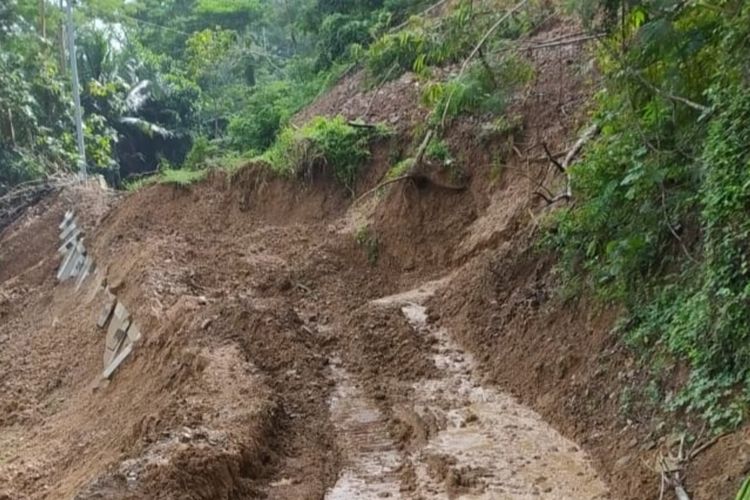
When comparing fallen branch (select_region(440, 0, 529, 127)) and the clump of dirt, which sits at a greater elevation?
the clump of dirt

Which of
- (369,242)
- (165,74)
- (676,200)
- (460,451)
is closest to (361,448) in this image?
(460,451)

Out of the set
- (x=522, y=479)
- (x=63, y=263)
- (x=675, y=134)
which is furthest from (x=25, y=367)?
(x=675, y=134)

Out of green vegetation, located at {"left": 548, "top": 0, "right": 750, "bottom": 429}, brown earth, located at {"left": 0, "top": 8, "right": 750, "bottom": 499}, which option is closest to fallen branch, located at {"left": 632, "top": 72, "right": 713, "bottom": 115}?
green vegetation, located at {"left": 548, "top": 0, "right": 750, "bottom": 429}

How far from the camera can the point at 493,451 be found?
17.4 feet

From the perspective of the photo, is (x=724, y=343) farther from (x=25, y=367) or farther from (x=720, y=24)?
(x=25, y=367)

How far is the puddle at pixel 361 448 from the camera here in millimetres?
4895

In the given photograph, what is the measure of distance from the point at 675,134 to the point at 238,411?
13.9 ft

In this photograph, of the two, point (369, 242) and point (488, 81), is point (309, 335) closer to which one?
point (369, 242)

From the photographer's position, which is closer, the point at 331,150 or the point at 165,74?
the point at 331,150

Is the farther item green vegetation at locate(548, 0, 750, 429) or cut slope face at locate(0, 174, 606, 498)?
cut slope face at locate(0, 174, 606, 498)

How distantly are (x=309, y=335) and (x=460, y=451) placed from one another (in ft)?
10.2

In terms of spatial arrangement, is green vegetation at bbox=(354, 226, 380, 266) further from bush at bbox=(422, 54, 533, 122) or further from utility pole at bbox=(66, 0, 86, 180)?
utility pole at bbox=(66, 0, 86, 180)

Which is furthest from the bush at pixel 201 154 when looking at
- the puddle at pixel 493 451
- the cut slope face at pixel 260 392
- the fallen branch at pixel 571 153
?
the puddle at pixel 493 451

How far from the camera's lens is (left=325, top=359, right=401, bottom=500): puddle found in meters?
4.89
